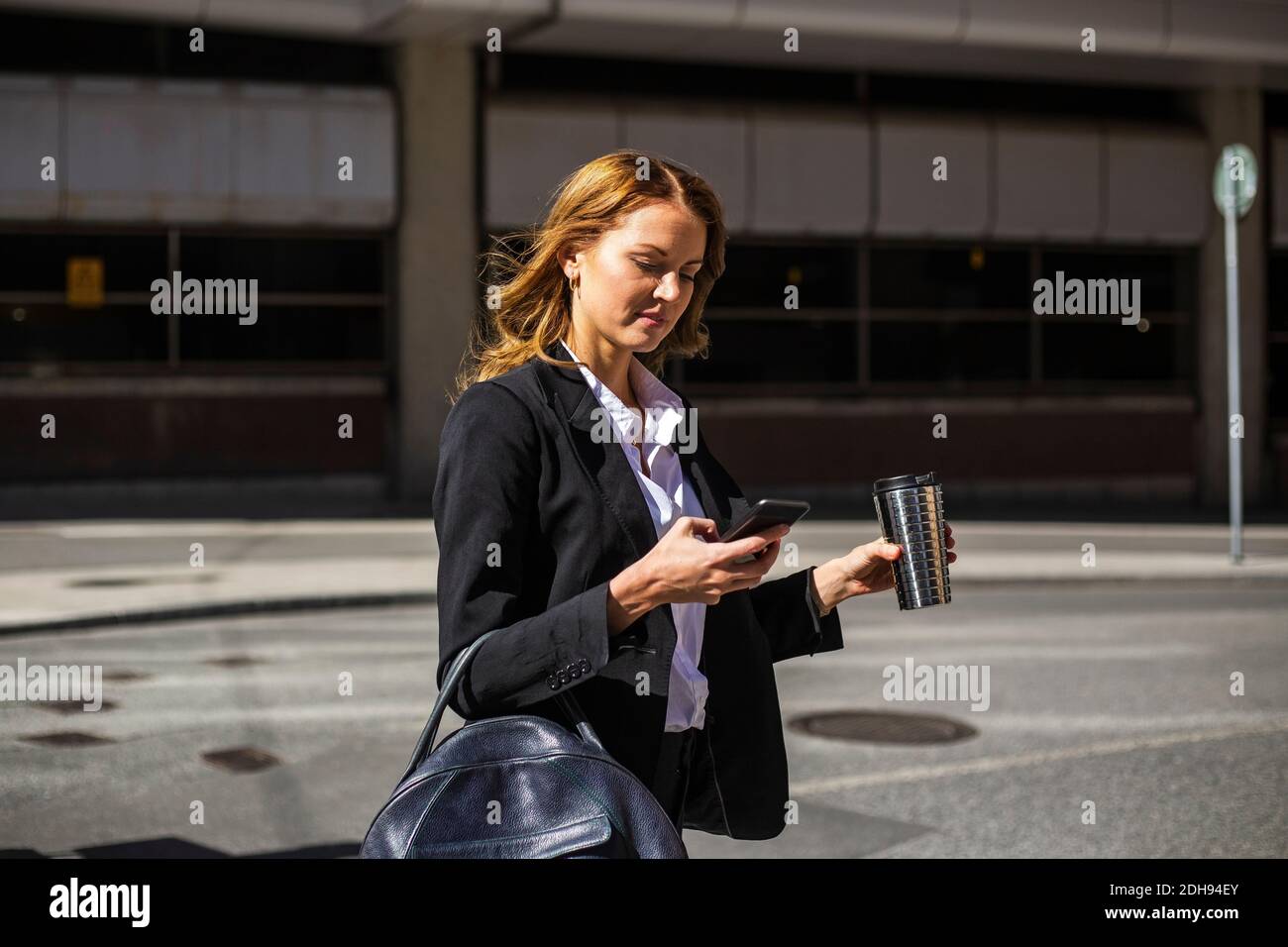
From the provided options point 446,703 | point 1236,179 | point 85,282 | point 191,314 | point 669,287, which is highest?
point 1236,179

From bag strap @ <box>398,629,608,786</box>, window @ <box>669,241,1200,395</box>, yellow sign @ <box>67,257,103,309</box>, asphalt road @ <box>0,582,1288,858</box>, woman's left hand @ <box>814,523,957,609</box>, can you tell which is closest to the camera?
bag strap @ <box>398,629,608,786</box>

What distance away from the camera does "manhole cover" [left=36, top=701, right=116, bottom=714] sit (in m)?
8.83

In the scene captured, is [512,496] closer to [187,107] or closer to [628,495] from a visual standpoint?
[628,495]

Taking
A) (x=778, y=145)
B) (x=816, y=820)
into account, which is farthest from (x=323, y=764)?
(x=778, y=145)

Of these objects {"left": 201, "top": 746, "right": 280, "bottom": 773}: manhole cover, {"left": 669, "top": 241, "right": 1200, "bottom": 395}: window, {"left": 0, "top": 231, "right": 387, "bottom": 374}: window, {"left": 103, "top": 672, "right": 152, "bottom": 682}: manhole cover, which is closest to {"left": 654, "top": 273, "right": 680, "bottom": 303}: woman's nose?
{"left": 201, "top": 746, "right": 280, "bottom": 773}: manhole cover

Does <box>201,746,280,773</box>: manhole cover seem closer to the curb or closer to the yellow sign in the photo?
the curb

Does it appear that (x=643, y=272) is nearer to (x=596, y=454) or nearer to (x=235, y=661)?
(x=596, y=454)

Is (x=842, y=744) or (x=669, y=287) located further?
(x=842, y=744)

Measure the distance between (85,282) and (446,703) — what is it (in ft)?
64.7

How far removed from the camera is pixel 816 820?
Answer: 6.52 m

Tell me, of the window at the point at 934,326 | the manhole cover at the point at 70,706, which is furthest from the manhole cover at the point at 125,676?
Result: the window at the point at 934,326

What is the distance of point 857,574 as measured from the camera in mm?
2930

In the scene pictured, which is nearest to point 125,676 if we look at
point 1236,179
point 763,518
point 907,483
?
point 907,483

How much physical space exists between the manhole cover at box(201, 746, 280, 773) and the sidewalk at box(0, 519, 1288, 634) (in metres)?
4.18
